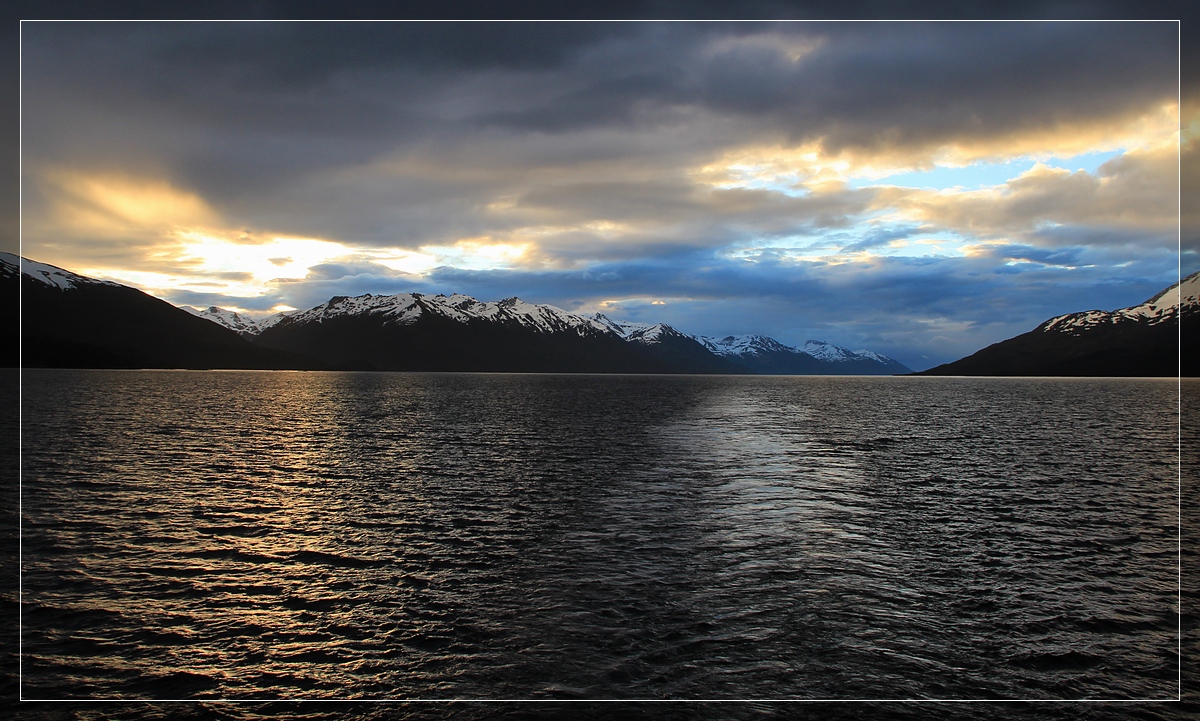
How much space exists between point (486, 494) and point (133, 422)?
6468cm

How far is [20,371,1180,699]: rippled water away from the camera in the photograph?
17.9 m

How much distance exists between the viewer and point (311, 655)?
18844 millimetres

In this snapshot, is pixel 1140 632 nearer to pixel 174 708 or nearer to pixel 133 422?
pixel 174 708

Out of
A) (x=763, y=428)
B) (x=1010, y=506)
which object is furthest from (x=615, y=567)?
(x=763, y=428)

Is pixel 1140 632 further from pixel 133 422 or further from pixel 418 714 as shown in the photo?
pixel 133 422

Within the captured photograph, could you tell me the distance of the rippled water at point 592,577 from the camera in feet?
58.8

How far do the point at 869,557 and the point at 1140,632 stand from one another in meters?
9.40

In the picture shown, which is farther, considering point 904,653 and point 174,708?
point 904,653

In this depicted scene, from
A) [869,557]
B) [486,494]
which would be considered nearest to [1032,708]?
[869,557]

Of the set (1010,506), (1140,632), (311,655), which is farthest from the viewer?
(1010,506)

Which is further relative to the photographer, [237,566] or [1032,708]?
[237,566]

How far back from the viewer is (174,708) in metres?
16.1

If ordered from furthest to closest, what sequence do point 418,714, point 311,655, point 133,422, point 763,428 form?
point 763,428
point 133,422
point 311,655
point 418,714

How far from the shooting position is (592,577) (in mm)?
25531
